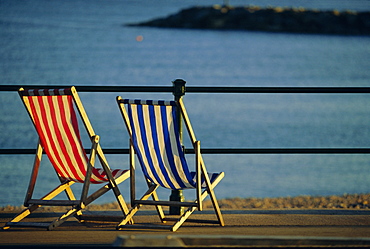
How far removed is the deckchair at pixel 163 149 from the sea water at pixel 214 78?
6040mm

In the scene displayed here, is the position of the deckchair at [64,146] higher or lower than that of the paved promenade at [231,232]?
higher

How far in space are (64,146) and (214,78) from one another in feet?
124

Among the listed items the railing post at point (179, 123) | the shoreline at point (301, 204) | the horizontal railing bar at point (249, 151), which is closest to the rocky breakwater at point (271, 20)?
the shoreline at point (301, 204)

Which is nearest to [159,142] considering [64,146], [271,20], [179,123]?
[179,123]

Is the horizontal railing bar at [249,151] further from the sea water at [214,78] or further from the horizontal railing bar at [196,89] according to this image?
the sea water at [214,78]

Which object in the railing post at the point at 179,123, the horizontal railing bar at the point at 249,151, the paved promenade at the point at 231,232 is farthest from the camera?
the horizontal railing bar at the point at 249,151

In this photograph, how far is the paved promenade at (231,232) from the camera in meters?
3.05

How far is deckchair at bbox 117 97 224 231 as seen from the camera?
367 centimetres

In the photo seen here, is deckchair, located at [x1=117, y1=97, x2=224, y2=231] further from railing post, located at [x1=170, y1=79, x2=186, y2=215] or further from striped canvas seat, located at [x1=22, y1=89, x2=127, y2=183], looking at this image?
railing post, located at [x1=170, y1=79, x2=186, y2=215]

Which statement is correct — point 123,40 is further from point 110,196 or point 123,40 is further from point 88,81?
point 110,196

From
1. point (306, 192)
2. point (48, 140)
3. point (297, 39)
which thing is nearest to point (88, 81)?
point (297, 39)

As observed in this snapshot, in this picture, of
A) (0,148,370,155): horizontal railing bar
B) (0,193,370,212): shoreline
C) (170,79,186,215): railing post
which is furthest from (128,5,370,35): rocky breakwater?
(170,79,186,215): railing post

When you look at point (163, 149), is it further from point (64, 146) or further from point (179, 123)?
point (64, 146)

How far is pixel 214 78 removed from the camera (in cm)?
4150
